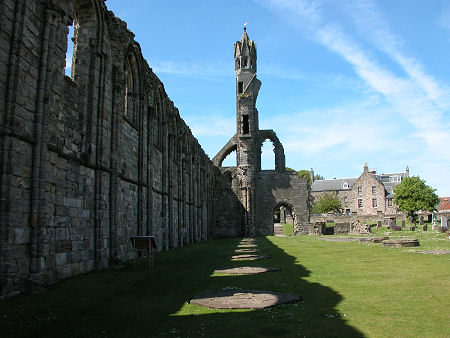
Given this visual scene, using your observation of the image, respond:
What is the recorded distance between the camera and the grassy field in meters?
3.79

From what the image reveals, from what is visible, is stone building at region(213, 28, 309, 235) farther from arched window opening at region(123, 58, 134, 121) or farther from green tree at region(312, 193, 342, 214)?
green tree at region(312, 193, 342, 214)

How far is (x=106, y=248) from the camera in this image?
9531 millimetres

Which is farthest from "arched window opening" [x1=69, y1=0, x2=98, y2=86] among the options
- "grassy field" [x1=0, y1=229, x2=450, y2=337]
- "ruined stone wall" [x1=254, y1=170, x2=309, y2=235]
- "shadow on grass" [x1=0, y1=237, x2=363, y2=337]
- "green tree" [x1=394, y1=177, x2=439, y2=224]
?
"green tree" [x1=394, y1=177, x2=439, y2=224]

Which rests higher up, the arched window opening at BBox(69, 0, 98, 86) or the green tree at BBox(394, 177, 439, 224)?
the arched window opening at BBox(69, 0, 98, 86)

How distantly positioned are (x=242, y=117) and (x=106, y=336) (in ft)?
114

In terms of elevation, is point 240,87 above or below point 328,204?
above

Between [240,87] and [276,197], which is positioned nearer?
[276,197]

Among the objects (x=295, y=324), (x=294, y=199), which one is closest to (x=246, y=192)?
(x=294, y=199)

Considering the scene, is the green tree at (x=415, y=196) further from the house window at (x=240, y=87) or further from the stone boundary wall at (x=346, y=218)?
the house window at (x=240, y=87)

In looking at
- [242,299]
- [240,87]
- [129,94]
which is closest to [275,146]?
[240,87]

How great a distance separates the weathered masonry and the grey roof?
197 ft

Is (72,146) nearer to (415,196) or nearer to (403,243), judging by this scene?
(403,243)

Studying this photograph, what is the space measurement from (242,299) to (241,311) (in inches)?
22.4

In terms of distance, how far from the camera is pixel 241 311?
14.8 ft
